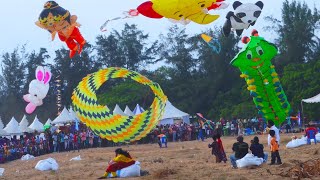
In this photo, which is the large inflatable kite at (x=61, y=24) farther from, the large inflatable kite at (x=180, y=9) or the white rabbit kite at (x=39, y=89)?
the white rabbit kite at (x=39, y=89)

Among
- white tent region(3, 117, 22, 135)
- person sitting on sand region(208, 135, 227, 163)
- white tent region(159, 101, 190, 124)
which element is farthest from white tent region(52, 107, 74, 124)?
person sitting on sand region(208, 135, 227, 163)

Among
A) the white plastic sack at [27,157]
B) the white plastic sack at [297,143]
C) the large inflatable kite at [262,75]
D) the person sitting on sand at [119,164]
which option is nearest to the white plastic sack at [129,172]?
the person sitting on sand at [119,164]

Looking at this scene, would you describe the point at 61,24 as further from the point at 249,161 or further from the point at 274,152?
the point at 274,152

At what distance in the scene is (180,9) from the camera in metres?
13.4

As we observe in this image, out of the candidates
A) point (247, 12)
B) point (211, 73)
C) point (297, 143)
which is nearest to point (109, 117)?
point (247, 12)

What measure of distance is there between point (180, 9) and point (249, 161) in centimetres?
414

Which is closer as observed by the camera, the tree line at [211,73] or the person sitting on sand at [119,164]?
the person sitting on sand at [119,164]

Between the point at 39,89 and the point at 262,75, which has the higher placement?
the point at 39,89

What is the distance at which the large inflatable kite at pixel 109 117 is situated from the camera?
1647 cm

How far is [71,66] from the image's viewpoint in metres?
57.8

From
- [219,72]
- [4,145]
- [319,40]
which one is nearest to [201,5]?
[4,145]

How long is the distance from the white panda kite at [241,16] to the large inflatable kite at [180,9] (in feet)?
7.53

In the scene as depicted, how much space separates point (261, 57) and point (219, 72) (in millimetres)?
30004

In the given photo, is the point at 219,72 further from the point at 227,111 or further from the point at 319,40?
the point at 319,40
